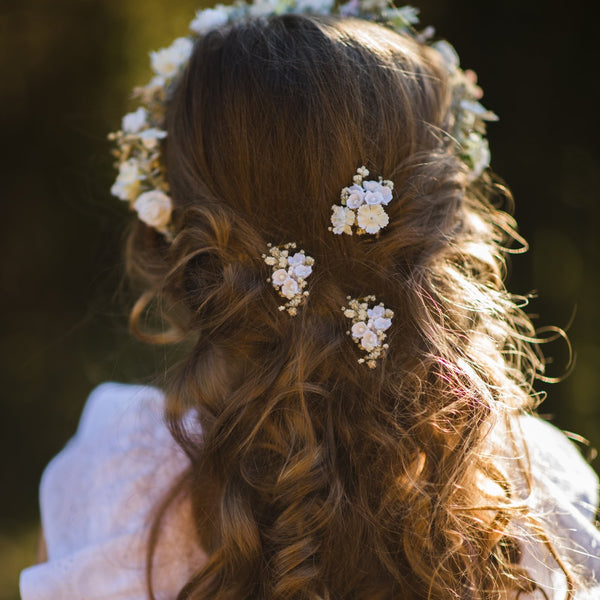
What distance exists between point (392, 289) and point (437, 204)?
184mm

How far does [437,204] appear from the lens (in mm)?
1091

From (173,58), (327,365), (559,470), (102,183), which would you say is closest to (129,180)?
(173,58)

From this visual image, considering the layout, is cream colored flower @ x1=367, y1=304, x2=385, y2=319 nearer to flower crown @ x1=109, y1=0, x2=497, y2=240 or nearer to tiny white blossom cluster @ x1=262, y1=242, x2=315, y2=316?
tiny white blossom cluster @ x1=262, y1=242, x2=315, y2=316

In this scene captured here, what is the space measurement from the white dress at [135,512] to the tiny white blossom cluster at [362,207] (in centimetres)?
53

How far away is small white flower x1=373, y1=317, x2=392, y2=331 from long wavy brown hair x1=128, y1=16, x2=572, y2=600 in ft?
0.11

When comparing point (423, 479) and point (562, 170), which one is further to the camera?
point (562, 170)

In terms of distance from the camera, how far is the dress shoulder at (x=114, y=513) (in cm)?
106

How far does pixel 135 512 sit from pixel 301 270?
0.54 meters

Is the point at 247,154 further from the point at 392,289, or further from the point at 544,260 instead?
the point at 544,260

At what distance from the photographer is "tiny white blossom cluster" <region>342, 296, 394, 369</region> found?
101 centimetres

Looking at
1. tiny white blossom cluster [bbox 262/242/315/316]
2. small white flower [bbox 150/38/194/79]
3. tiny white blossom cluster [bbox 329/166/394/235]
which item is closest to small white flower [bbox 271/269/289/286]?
tiny white blossom cluster [bbox 262/242/315/316]

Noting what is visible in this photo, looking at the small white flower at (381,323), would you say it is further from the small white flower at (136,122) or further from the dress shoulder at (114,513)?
the small white flower at (136,122)

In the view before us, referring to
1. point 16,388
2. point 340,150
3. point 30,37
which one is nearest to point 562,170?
point 340,150

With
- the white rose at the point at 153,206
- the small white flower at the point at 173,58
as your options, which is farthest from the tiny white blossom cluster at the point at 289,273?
the small white flower at the point at 173,58
